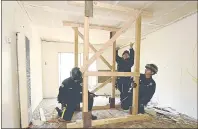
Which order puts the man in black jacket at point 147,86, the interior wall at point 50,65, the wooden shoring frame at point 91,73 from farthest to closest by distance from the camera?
the interior wall at point 50,65, the man in black jacket at point 147,86, the wooden shoring frame at point 91,73

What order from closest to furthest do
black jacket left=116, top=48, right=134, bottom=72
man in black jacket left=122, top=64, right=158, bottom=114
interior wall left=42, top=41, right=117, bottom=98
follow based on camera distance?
man in black jacket left=122, top=64, right=158, bottom=114 < black jacket left=116, top=48, right=134, bottom=72 < interior wall left=42, top=41, right=117, bottom=98

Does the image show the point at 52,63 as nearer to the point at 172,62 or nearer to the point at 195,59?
the point at 172,62

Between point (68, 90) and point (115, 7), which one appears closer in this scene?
point (115, 7)

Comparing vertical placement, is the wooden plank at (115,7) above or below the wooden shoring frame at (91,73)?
above

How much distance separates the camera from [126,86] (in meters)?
3.79

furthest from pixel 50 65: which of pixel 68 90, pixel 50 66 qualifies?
pixel 68 90

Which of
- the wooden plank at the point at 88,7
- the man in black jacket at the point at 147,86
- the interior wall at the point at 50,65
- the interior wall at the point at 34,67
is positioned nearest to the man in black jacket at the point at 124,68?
the man in black jacket at the point at 147,86

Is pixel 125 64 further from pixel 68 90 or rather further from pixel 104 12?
pixel 68 90

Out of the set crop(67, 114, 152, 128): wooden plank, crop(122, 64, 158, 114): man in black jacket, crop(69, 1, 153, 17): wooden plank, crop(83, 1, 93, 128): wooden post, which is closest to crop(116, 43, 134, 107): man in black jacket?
crop(122, 64, 158, 114): man in black jacket

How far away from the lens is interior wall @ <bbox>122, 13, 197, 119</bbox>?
9.87 feet

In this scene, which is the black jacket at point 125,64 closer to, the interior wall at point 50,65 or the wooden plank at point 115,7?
the wooden plank at point 115,7

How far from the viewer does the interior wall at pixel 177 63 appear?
3010 millimetres

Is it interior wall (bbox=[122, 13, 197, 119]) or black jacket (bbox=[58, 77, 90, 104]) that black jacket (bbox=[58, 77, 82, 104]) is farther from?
interior wall (bbox=[122, 13, 197, 119])

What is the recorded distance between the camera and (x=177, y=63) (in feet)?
11.3
